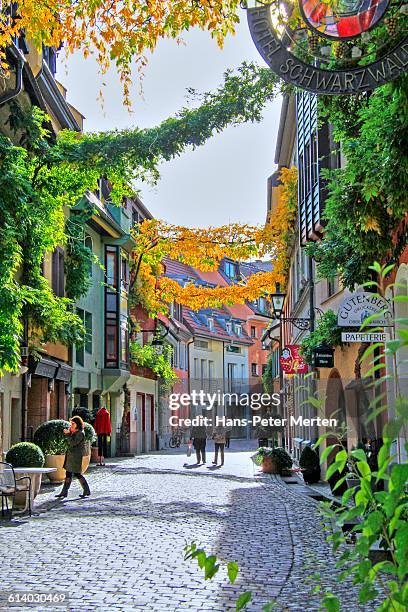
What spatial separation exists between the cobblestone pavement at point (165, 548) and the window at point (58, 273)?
8.78m

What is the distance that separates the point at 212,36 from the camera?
25.8ft

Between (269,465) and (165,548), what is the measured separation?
14291 mm

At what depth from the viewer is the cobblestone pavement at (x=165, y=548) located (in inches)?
305

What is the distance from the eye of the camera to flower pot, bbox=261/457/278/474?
80.0 ft

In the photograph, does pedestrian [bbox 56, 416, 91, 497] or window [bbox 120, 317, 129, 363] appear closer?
pedestrian [bbox 56, 416, 91, 497]

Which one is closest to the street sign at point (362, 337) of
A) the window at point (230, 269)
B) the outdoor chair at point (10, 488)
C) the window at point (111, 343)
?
the outdoor chair at point (10, 488)

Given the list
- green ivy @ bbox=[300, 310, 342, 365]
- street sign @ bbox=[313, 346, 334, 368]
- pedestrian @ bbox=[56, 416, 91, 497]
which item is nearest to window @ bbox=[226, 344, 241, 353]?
green ivy @ bbox=[300, 310, 342, 365]

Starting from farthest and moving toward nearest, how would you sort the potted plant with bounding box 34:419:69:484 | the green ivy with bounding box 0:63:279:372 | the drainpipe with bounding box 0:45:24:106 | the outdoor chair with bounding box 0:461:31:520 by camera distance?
the potted plant with bounding box 34:419:69:484 < the drainpipe with bounding box 0:45:24:106 < the green ivy with bounding box 0:63:279:372 < the outdoor chair with bounding box 0:461:31:520

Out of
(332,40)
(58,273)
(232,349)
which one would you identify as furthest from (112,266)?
(232,349)

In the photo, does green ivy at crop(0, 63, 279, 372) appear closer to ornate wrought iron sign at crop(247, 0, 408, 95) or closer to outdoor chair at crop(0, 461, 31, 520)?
outdoor chair at crop(0, 461, 31, 520)

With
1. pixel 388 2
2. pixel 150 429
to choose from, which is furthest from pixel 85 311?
pixel 388 2

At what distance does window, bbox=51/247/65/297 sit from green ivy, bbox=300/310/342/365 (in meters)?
9.33

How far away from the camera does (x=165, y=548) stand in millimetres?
10539

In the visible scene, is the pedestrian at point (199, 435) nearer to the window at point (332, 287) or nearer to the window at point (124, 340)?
the window at point (332, 287)
